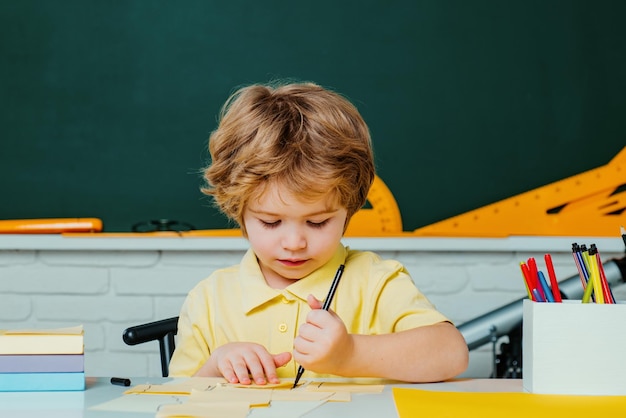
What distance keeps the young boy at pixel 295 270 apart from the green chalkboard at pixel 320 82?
629mm

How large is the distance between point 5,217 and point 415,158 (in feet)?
2.87

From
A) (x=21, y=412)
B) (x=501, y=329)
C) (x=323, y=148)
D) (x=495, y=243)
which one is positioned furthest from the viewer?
(x=495, y=243)

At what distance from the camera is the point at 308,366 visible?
0.88 metres

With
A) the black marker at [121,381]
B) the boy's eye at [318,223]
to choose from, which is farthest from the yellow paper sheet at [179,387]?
the boy's eye at [318,223]

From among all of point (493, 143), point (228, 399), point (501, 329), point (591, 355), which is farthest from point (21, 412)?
point (493, 143)

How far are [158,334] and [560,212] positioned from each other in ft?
3.10

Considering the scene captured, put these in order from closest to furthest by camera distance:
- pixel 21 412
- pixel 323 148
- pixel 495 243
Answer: pixel 21 412
pixel 323 148
pixel 495 243

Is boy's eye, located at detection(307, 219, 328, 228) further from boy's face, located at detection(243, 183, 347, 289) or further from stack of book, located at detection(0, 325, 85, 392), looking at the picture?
stack of book, located at detection(0, 325, 85, 392)

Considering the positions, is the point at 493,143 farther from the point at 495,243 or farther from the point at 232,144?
the point at 232,144

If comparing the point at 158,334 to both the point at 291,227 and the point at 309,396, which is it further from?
the point at 309,396

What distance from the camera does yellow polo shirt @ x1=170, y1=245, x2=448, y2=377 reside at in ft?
3.66

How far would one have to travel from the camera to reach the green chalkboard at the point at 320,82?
1.78m

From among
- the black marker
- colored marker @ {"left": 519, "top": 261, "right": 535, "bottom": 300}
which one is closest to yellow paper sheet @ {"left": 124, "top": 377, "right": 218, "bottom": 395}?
the black marker

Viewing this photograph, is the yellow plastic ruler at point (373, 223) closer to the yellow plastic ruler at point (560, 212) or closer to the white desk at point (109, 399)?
the yellow plastic ruler at point (560, 212)
